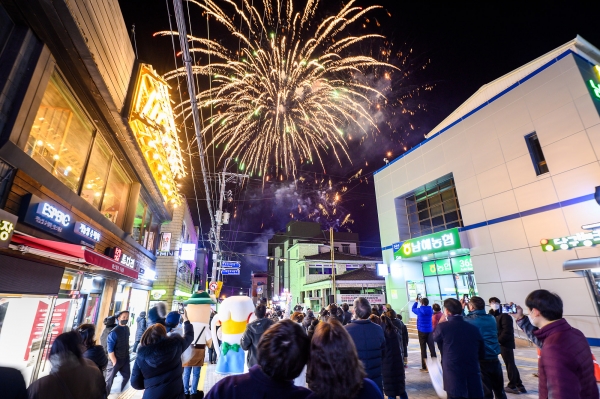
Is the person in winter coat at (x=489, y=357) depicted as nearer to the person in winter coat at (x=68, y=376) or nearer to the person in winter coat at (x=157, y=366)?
the person in winter coat at (x=157, y=366)

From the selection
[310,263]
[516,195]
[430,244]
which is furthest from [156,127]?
[310,263]

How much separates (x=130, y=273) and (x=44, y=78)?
22.9 ft

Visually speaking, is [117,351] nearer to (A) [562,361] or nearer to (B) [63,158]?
(B) [63,158]

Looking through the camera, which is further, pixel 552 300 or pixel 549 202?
pixel 549 202

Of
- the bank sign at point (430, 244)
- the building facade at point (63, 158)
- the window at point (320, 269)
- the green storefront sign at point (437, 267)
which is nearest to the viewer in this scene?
the building facade at point (63, 158)

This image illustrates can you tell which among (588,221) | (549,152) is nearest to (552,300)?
(588,221)

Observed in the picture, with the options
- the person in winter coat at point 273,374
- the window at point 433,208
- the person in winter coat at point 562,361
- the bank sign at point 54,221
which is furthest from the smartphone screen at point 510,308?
the bank sign at point 54,221

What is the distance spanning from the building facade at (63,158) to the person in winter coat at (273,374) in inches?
196

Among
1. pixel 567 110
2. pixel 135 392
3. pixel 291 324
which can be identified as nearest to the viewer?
pixel 291 324

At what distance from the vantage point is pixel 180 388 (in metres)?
3.80

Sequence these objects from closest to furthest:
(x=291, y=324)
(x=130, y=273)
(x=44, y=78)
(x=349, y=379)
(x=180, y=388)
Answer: (x=349, y=379), (x=291, y=324), (x=180, y=388), (x=44, y=78), (x=130, y=273)

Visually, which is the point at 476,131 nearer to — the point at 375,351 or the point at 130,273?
the point at 375,351

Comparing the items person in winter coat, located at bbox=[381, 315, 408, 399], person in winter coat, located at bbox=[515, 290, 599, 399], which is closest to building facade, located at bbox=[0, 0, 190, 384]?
person in winter coat, located at bbox=[381, 315, 408, 399]

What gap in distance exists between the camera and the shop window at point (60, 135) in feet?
20.4
